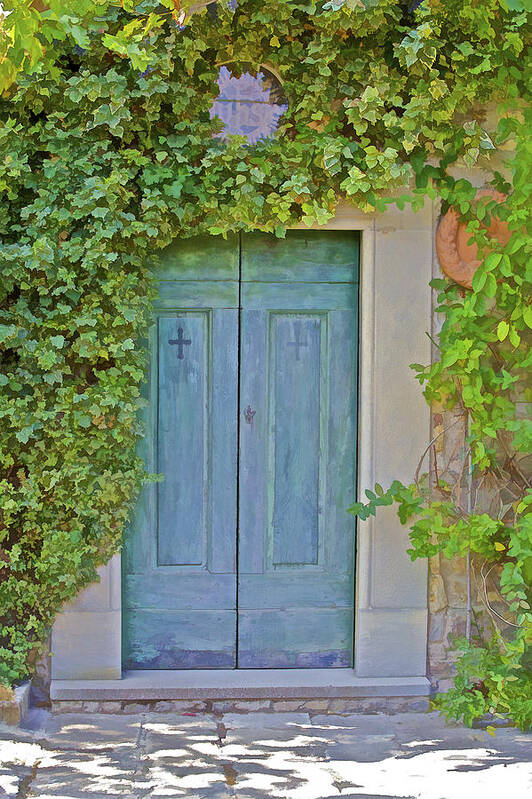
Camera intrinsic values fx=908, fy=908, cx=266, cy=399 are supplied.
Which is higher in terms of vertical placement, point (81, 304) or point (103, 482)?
point (81, 304)

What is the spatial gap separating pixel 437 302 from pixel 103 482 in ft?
5.95

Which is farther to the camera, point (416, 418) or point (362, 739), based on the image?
point (416, 418)

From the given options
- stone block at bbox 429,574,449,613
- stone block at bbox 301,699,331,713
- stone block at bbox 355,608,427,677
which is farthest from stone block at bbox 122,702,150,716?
stone block at bbox 429,574,449,613

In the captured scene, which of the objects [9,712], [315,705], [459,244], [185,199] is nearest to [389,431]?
[459,244]

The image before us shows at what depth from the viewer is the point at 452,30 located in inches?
165

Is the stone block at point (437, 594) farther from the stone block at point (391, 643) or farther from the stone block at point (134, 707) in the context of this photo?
the stone block at point (134, 707)

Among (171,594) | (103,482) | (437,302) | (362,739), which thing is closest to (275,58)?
(437,302)

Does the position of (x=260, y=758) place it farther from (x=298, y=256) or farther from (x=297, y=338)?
(x=298, y=256)

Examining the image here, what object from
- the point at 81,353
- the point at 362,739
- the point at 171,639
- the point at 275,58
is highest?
the point at 275,58

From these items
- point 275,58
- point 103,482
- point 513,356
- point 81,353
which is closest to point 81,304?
point 81,353

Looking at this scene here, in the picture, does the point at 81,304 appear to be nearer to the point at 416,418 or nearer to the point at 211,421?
the point at 211,421

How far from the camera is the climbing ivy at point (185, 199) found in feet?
13.5

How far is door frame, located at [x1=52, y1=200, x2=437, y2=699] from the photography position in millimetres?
4371

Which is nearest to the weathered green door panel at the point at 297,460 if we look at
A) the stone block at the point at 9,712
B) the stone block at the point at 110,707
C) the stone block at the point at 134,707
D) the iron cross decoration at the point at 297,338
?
the iron cross decoration at the point at 297,338
